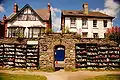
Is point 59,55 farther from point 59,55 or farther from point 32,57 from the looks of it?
point 32,57

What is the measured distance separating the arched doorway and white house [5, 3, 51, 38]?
27.9 inches

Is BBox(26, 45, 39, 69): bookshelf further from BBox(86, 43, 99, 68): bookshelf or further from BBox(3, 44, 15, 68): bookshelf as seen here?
BBox(86, 43, 99, 68): bookshelf

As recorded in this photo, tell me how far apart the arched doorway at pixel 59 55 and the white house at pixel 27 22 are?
71 centimetres

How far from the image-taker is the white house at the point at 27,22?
729 cm

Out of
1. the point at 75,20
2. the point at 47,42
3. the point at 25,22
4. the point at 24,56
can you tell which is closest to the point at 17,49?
the point at 24,56

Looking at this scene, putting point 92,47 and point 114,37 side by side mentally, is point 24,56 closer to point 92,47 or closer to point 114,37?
point 92,47

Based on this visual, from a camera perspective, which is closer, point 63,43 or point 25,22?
point 63,43

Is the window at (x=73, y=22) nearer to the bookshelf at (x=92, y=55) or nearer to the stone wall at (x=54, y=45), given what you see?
the stone wall at (x=54, y=45)

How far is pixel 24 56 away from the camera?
6770mm

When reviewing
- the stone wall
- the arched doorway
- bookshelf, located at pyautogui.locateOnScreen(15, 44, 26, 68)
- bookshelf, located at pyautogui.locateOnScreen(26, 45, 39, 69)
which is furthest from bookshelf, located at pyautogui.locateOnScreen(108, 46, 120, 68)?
bookshelf, located at pyautogui.locateOnScreen(15, 44, 26, 68)

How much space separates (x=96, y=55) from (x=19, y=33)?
2.00 metres

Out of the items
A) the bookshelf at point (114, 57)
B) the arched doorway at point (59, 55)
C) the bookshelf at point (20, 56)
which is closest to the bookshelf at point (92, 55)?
the bookshelf at point (114, 57)

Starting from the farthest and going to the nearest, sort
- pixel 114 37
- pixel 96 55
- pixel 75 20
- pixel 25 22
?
pixel 75 20
pixel 25 22
pixel 96 55
pixel 114 37

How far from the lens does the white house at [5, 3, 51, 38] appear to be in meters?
7.29
